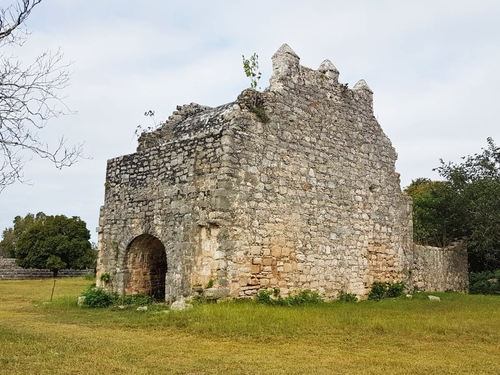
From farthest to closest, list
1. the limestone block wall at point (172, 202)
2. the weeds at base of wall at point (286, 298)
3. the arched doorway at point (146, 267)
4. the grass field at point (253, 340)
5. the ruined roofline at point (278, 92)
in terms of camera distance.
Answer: the arched doorway at point (146, 267) < the ruined roofline at point (278, 92) < the weeds at base of wall at point (286, 298) < the limestone block wall at point (172, 202) < the grass field at point (253, 340)

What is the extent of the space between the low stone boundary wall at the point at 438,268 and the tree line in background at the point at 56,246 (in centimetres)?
2794

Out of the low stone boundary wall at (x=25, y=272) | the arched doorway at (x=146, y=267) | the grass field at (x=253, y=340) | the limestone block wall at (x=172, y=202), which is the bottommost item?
the low stone boundary wall at (x=25, y=272)

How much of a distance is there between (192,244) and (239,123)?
3.10 m

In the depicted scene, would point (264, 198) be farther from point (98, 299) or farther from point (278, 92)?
point (98, 299)

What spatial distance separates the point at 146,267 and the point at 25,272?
28.8 meters

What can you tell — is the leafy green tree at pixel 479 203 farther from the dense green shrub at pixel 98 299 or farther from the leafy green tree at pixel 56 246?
the leafy green tree at pixel 56 246

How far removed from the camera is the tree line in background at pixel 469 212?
69.2 feet

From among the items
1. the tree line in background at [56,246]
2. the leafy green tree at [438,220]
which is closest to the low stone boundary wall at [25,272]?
the tree line in background at [56,246]

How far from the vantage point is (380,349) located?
7.96 meters

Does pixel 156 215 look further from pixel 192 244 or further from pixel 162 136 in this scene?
pixel 162 136

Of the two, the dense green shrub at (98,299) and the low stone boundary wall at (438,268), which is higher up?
the low stone boundary wall at (438,268)

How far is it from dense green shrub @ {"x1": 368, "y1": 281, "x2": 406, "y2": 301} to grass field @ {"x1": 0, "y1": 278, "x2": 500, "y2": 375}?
2688 millimetres

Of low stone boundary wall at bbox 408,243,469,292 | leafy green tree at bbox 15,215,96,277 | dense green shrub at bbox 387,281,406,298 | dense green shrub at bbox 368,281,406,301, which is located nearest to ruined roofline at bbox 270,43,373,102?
dense green shrub at bbox 368,281,406,301

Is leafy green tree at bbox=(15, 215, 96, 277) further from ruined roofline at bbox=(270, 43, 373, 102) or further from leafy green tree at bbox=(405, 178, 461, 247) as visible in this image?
ruined roofline at bbox=(270, 43, 373, 102)
